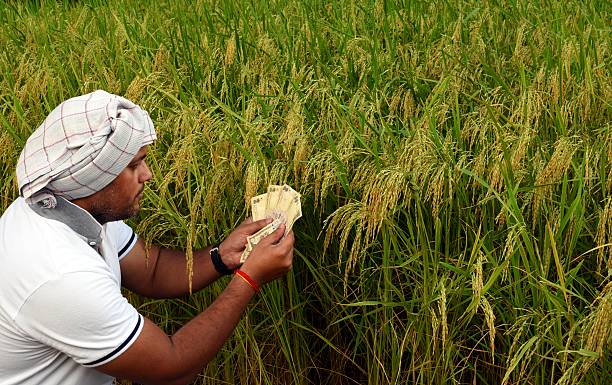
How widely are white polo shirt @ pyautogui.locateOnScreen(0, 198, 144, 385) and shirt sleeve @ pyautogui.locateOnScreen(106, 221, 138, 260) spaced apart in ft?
0.89

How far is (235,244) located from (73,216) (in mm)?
475

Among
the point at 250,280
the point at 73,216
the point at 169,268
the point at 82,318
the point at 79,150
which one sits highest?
the point at 79,150

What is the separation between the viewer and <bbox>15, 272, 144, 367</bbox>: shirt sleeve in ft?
6.72

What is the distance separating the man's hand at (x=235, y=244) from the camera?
8.16 ft

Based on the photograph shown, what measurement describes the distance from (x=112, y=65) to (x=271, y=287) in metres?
1.36

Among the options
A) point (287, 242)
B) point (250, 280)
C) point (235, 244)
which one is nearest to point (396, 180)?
point (287, 242)

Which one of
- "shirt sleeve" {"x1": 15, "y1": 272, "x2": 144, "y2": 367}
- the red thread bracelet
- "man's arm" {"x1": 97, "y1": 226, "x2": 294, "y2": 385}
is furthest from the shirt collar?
the red thread bracelet

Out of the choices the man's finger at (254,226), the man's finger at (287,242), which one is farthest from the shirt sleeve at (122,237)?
the man's finger at (287,242)

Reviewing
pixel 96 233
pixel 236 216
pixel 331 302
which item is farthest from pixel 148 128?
pixel 331 302

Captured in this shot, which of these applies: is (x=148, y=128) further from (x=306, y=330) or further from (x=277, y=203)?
(x=306, y=330)

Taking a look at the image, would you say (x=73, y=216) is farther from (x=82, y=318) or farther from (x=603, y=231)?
(x=603, y=231)

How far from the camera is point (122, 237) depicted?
260 cm

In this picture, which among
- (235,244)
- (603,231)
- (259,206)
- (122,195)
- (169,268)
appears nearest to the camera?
(603,231)

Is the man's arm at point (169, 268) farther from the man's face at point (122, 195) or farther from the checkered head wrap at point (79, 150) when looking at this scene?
the checkered head wrap at point (79, 150)
